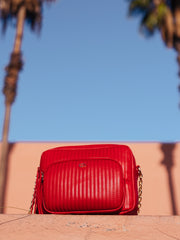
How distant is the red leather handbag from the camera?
1624 mm

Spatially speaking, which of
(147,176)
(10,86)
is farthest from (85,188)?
(10,86)

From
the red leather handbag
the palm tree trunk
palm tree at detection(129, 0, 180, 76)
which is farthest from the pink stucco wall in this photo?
the red leather handbag

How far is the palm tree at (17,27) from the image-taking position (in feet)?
22.5

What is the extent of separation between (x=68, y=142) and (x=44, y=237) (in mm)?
4880

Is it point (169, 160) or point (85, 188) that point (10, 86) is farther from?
point (85, 188)

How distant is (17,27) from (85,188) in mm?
6931

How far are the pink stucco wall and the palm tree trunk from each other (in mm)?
204

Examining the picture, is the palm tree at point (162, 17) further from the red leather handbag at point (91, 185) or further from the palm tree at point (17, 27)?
the red leather handbag at point (91, 185)

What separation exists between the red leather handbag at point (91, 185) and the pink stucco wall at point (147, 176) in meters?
4.10

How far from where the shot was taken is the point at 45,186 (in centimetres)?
172

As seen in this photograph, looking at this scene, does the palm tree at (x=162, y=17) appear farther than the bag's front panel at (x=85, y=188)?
Yes

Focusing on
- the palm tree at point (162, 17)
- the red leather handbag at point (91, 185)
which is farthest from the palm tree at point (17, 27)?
the red leather handbag at point (91, 185)

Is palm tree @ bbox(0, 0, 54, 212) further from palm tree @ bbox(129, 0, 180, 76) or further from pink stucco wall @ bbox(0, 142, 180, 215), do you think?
palm tree @ bbox(129, 0, 180, 76)

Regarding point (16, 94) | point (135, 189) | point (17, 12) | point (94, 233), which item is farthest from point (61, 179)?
point (17, 12)
